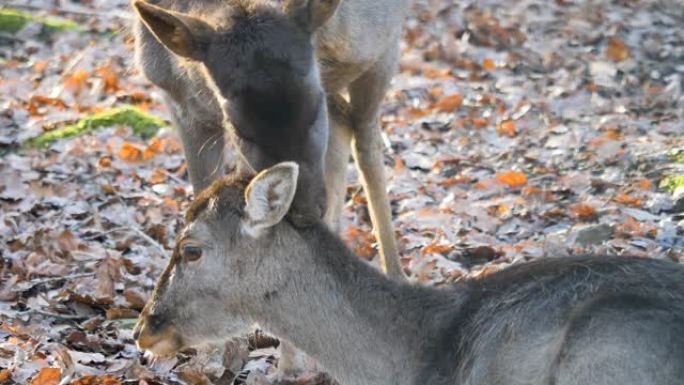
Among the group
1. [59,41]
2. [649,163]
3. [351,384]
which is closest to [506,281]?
[351,384]

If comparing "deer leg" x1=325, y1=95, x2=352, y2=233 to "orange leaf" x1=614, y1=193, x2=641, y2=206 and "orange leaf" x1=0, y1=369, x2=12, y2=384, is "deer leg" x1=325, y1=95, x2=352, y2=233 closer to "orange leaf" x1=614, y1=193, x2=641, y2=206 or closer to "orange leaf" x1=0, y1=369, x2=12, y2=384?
"orange leaf" x1=614, y1=193, x2=641, y2=206

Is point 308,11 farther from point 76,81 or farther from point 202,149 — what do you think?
point 76,81

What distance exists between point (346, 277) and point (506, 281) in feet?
2.46

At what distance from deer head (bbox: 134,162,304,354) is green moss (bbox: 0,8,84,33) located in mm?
9993

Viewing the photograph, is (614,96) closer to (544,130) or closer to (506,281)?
(544,130)

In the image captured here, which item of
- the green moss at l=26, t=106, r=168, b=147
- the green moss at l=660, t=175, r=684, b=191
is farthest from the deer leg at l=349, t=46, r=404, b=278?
the green moss at l=26, t=106, r=168, b=147

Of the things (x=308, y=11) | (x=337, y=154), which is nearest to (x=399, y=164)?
(x=337, y=154)

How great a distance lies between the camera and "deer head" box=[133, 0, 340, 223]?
6.69 m

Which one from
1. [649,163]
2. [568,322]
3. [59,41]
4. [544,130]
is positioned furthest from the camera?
[59,41]

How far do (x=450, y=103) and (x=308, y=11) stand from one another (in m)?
5.49

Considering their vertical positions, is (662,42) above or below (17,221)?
below

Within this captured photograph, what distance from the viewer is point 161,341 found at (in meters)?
5.99

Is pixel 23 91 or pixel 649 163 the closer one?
pixel 649 163

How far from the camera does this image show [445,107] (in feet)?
41.1
